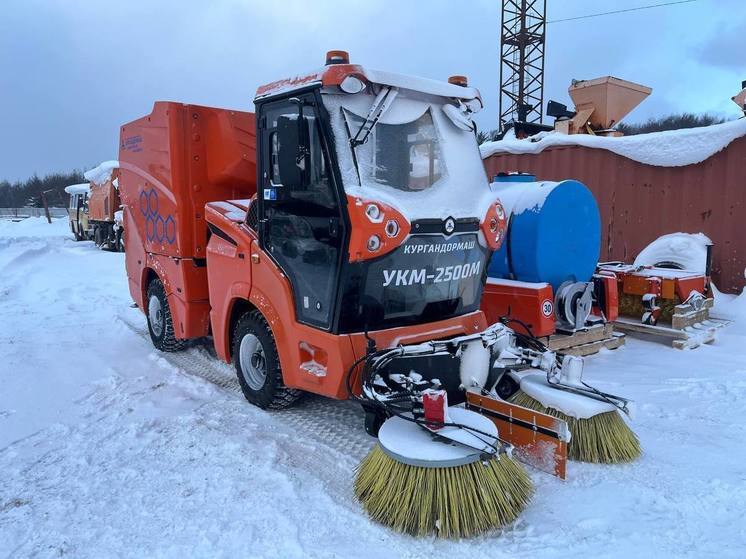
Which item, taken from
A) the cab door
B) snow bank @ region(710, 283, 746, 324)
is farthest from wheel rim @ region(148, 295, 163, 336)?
snow bank @ region(710, 283, 746, 324)

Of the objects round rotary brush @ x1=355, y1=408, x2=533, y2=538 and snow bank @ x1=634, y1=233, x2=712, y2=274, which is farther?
snow bank @ x1=634, y1=233, x2=712, y2=274

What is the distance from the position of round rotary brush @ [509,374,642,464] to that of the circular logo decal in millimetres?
1531

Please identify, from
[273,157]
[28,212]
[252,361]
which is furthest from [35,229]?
[273,157]

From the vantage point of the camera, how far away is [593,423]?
3.41 metres

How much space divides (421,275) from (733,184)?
568cm

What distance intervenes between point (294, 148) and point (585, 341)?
152 inches

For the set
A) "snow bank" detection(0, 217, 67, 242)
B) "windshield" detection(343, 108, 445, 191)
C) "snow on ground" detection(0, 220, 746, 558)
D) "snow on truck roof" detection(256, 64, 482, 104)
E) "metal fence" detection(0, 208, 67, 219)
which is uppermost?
"metal fence" detection(0, 208, 67, 219)

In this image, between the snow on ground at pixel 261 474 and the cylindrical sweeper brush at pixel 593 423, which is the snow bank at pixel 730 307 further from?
the cylindrical sweeper brush at pixel 593 423

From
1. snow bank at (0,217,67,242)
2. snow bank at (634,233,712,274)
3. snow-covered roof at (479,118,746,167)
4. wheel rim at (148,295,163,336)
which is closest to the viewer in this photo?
→ wheel rim at (148,295,163,336)

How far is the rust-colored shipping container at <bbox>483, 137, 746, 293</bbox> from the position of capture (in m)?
7.22

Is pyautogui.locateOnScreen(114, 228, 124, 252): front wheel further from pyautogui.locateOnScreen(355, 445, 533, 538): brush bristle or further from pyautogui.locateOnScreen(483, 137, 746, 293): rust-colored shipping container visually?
pyautogui.locateOnScreen(355, 445, 533, 538): brush bristle

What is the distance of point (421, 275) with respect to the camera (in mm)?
3605

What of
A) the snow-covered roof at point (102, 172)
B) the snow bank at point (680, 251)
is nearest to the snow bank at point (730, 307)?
the snow bank at point (680, 251)

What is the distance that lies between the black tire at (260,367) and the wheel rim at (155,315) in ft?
6.09
